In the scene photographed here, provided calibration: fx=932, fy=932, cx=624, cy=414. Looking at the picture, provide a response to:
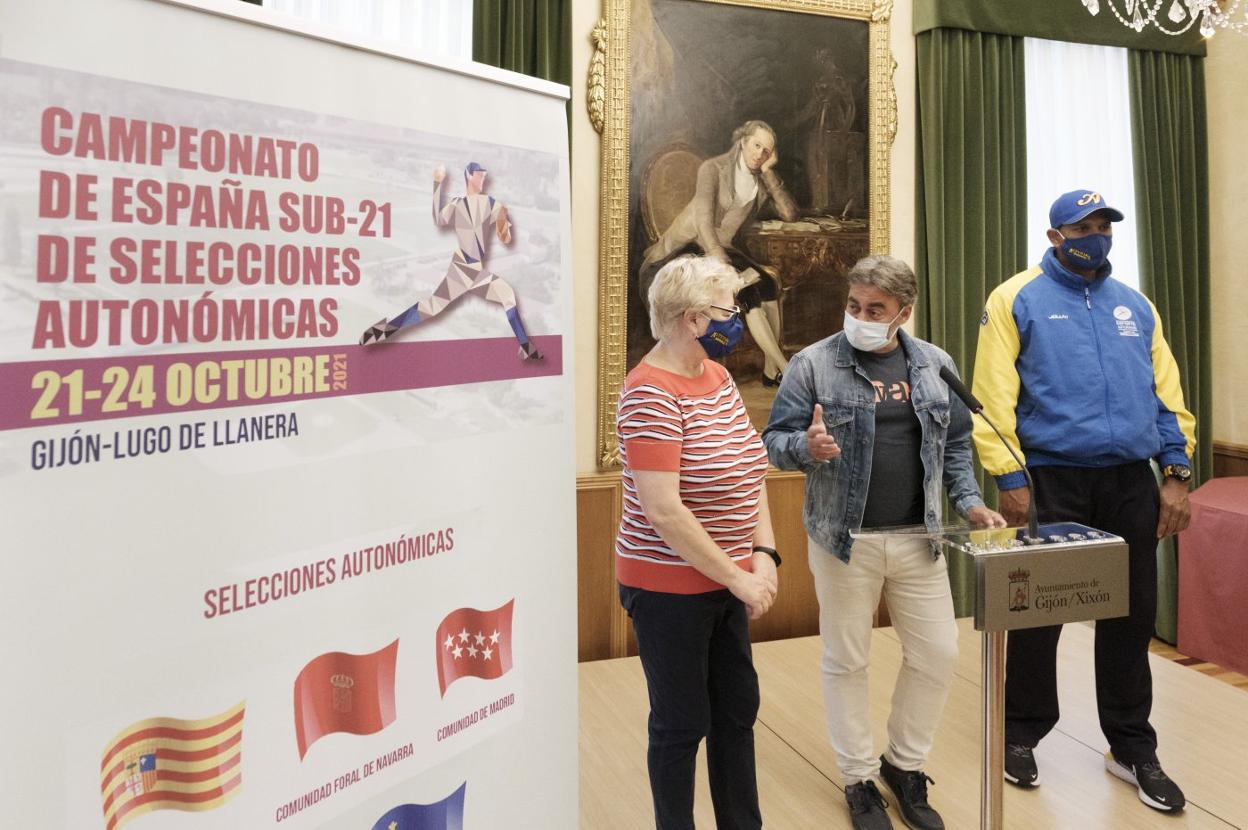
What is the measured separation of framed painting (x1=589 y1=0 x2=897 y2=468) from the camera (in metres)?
3.97

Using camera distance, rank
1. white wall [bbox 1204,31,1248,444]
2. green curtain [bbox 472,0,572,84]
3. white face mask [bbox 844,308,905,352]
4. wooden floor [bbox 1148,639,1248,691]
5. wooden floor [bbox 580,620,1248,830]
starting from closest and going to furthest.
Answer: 1. white face mask [bbox 844,308,905,352]
2. wooden floor [bbox 580,620,1248,830]
3. green curtain [bbox 472,0,572,84]
4. wooden floor [bbox 1148,639,1248,691]
5. white wall [bbox 1204,31,1248,444]

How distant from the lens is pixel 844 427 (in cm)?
242

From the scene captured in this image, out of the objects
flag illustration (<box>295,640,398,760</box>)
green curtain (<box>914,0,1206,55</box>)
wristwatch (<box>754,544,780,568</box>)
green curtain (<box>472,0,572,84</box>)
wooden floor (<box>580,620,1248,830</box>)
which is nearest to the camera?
flag illustration (<box>295,640,398,760</box>)

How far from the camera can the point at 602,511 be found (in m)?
4.05

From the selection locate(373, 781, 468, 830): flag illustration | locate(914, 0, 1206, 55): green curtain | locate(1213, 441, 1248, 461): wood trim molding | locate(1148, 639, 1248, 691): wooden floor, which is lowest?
locate(1148, 639, 1248, 691): wooden floor

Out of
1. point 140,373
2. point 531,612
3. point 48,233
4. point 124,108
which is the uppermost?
point 124,108

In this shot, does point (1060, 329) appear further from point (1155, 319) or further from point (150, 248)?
point (150, 248)

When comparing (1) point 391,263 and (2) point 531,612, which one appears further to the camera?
(2) point 531,612

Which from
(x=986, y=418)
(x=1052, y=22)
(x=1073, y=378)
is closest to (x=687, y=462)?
(x=986, y=418)

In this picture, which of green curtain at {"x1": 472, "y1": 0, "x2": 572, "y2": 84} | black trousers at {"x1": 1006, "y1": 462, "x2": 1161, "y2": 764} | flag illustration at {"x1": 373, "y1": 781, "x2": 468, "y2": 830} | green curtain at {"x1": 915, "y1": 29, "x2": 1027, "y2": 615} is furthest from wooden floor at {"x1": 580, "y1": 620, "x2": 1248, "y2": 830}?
green curtain at {"x1": 472, "y1": 0, "x2": 572, "y2": 84}

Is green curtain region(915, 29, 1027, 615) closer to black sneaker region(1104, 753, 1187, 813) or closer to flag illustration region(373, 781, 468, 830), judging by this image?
black sneaker region(1104, 753, 1187, 813)

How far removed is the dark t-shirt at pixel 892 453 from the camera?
2.42 metres

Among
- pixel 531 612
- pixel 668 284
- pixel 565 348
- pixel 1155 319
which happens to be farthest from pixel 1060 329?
pixel 531 612

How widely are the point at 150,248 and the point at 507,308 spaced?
0.64m
